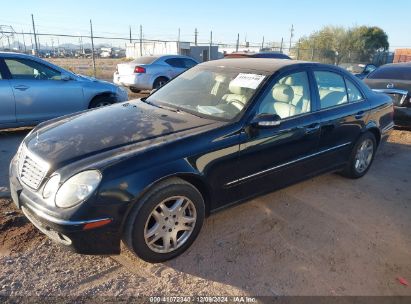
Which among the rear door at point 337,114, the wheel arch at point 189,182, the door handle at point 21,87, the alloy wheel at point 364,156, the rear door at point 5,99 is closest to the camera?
the wheel arch at point 189,182

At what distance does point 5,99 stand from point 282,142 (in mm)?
4709

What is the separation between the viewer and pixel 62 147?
280cm

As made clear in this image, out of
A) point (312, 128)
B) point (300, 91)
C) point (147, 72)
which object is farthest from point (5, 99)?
point (147, 72)

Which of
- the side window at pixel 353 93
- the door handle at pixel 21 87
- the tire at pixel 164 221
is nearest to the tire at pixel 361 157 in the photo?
the side window at pixel 353 93

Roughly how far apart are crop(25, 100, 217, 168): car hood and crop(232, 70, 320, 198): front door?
0.49 metres

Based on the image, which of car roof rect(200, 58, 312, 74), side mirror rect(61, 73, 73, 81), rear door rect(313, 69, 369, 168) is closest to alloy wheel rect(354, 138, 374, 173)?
rear door rect(313, 69, 369, 168)

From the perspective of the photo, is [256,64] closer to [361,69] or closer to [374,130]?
[374,130]

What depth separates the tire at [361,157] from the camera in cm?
455

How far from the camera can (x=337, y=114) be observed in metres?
4.07

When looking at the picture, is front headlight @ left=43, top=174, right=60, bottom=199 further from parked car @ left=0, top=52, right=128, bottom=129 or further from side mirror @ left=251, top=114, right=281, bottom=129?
parked car @ left=0, top=52, right=128, bottom=129

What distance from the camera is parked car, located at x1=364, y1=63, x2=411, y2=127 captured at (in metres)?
6.69

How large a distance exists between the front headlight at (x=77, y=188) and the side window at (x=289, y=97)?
164 cm

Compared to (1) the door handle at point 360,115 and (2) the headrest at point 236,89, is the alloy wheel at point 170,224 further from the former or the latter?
(1) the door handle at point 360,115

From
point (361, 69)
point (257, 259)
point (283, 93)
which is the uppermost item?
point (283, 93)
